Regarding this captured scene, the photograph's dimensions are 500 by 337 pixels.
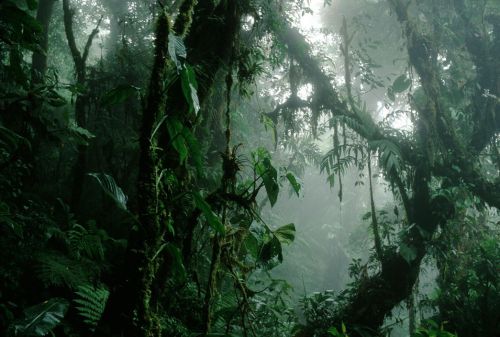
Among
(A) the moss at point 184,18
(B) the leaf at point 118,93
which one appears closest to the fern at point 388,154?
(A) the moss at point 184,18

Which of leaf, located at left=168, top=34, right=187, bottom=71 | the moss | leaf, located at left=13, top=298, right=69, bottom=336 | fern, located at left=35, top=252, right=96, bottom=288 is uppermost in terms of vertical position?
the moss

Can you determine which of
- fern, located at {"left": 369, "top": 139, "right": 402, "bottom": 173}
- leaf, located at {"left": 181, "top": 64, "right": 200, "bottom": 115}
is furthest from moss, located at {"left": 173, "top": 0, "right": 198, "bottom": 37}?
fern, located at {"left": 369, "top": 139, "right": 402, "bottom": 173}

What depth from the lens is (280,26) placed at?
6121mm

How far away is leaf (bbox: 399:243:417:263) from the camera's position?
5557mm

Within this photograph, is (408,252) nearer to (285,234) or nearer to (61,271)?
(285,234)

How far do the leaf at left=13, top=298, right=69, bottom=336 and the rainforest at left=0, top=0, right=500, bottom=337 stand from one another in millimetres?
12

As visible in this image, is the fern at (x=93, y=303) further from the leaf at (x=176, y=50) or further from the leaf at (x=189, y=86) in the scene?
the leaf at (x=176, y=50)

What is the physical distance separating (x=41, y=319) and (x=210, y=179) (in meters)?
3.74

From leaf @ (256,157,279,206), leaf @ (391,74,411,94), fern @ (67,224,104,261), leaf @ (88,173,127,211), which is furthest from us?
leaf @ (391,74,411,94)

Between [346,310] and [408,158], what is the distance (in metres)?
2.65

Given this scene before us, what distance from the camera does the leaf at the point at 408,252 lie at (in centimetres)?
556

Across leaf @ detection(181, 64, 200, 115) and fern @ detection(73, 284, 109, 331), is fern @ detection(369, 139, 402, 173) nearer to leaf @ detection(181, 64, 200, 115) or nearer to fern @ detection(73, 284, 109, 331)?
leaf @ detection(181, 64, 200, 115)

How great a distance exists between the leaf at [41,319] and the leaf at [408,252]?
15.6 feet

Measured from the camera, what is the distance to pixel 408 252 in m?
5.61
